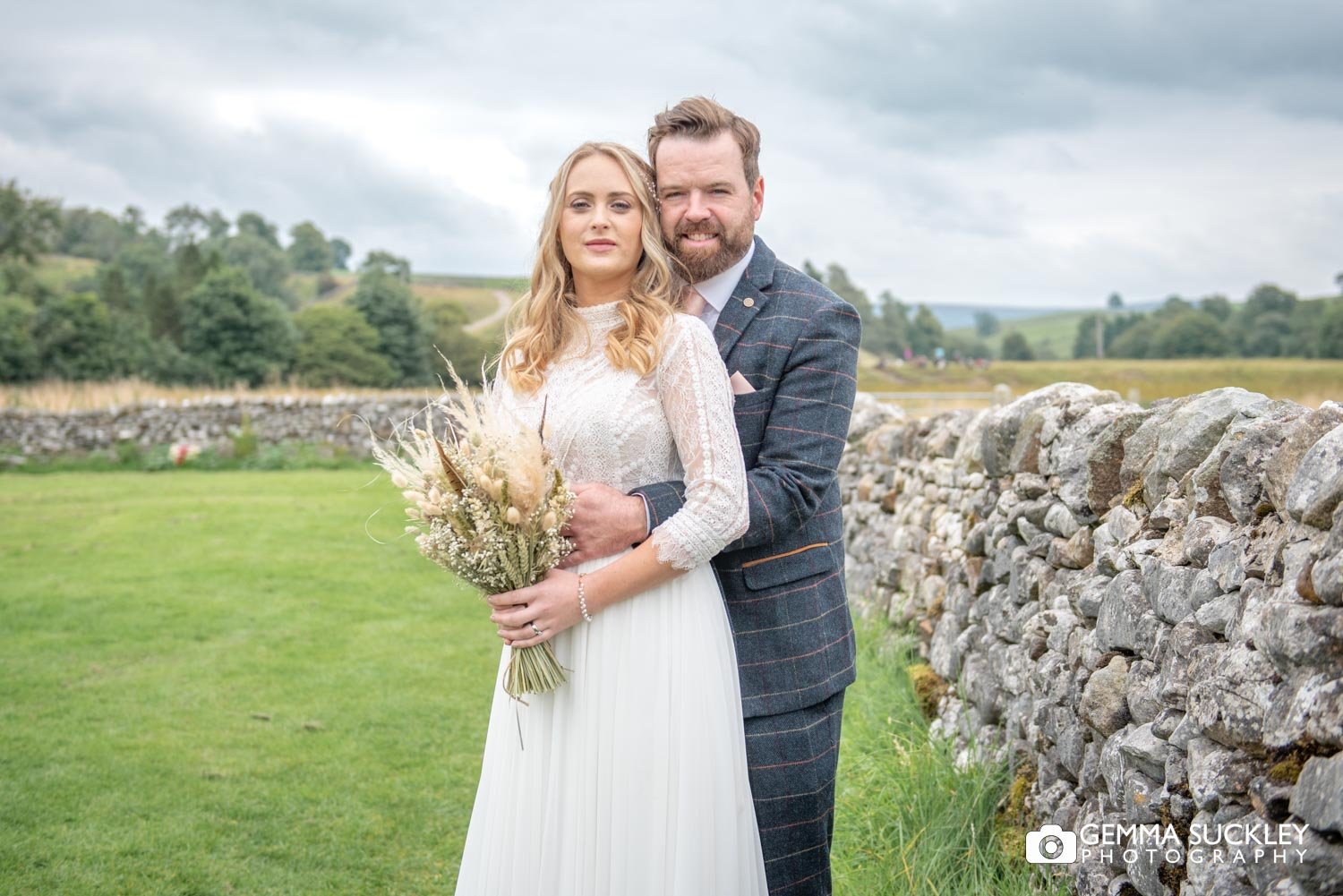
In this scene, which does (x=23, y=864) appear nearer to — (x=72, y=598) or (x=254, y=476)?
(x=72, y=598)

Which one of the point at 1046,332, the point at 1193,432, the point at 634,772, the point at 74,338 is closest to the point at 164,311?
the point at 74,338

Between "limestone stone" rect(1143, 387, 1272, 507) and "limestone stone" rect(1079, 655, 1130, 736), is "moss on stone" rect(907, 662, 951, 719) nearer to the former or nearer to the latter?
"limestone stone" rect(1079, 655, 1130, 736)

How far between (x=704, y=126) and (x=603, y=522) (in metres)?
1.32

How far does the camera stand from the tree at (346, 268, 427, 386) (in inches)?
1870

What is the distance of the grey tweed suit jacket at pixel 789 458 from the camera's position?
115 inches

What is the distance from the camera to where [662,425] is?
9.19ft

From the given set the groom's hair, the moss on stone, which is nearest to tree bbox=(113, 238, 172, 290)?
the moss on stone

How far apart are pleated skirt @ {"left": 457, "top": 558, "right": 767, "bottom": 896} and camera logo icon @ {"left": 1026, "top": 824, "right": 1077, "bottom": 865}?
112 centimetres

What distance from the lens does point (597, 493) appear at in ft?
8.91

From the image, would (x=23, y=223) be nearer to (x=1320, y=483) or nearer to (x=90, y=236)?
(x=90, y=236)

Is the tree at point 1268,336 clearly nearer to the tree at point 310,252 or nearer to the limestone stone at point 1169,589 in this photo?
the limestone stone at point 1169,589

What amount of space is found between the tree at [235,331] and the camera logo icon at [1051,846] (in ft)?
136

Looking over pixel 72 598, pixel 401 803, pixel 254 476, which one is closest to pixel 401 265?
pixel 254 476

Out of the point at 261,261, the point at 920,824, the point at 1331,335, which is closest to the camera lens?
the point at 920,824
